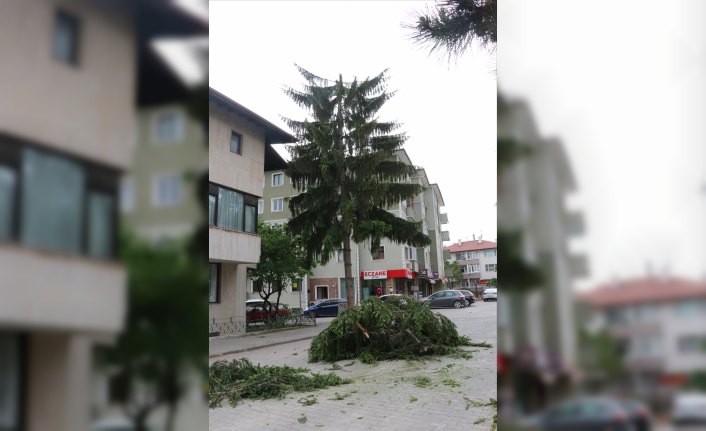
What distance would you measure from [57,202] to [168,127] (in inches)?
8.5

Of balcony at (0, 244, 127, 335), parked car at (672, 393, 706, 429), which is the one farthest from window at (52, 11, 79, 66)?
parked car at (672, 393, 706, 429)

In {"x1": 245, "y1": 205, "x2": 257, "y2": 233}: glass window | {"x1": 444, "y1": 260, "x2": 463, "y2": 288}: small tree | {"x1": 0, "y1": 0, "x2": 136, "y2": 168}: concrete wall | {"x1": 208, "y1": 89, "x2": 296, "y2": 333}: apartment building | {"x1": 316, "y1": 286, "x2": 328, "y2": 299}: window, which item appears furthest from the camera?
{"x1": 444, "y1": 260, "x2": 463, "y2": 288}: small tree

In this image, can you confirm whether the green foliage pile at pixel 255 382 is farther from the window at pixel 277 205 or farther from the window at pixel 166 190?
the window at pixel 277 205

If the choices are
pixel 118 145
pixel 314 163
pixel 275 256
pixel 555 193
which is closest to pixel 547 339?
pixel 555 193

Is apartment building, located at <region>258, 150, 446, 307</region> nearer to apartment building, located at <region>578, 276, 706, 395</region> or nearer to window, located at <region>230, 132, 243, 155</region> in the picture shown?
window, located at <region>230, 132, 243, 155</region>

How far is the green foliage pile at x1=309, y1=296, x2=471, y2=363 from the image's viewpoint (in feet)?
32.3

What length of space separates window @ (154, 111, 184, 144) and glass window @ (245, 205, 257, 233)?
11.9m

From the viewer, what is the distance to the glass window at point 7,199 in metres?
0.59

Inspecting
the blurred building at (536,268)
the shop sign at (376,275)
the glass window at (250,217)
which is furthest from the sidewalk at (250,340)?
the shop sign at (376,275)

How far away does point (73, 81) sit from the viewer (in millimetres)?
677

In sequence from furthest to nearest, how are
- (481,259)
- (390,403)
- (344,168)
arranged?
(344,168), (390,403), (481,259)

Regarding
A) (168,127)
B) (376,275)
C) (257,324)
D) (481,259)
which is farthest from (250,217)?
(376,275)

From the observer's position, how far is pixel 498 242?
2.29ft

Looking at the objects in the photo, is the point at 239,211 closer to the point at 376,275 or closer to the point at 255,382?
the point at 255,382
